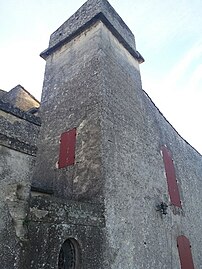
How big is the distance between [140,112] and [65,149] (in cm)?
339

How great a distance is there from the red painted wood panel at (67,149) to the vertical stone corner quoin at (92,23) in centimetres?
439

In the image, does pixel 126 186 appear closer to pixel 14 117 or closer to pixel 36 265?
pixel 36 265

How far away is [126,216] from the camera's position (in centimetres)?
556

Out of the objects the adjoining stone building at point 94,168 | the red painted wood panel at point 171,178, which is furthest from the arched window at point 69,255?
the red painted wood panel at point 171,178

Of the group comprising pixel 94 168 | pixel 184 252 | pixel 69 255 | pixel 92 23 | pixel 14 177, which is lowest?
pixel 69 255

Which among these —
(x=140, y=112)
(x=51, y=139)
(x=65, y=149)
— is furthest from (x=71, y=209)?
(x=140, y=112)

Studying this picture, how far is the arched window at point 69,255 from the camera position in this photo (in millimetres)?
4145

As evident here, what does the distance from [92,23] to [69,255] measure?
762 cm

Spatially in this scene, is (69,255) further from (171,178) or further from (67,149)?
(171,178)

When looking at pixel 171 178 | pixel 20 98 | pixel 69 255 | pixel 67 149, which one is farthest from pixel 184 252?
pixel 20 98

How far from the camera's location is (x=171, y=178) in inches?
356

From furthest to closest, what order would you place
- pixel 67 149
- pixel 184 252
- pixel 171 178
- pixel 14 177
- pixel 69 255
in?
1. pixel 171 178
2. pixel 184 252
3. pixel 67 149
4. pixel 69 255
5. pixel 14 177

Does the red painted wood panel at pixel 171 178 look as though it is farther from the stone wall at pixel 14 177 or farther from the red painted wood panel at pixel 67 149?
the stone wall at pixel 14 177

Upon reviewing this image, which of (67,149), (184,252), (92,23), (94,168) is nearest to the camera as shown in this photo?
(94,168)
